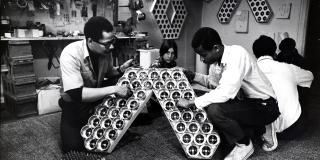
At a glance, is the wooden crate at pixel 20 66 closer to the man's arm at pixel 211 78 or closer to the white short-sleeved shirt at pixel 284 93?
the man's arm at pixel 211 78

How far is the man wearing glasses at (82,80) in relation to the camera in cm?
237

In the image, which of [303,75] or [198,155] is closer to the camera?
[198,155]

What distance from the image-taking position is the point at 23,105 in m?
3.44

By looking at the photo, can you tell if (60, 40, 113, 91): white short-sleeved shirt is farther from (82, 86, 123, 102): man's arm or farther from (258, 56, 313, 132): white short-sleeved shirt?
(258, 56, 313, 132): white short-sleeved shirt

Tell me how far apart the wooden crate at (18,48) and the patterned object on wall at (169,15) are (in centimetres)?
223

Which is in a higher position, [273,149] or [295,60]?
[295,60]

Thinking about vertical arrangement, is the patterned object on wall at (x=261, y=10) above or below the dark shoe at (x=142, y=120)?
above

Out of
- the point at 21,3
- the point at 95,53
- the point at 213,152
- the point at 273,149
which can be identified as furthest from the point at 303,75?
the point at 21,3

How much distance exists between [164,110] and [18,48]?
201 cm

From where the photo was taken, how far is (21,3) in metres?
3.49

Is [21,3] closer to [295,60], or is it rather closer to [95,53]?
[95,53]

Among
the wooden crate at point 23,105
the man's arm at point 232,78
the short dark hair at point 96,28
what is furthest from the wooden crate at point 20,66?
the man's arm at point 232,78

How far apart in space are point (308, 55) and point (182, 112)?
2.76 m

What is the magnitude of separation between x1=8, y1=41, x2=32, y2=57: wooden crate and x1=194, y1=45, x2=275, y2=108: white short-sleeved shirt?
2224 mm
